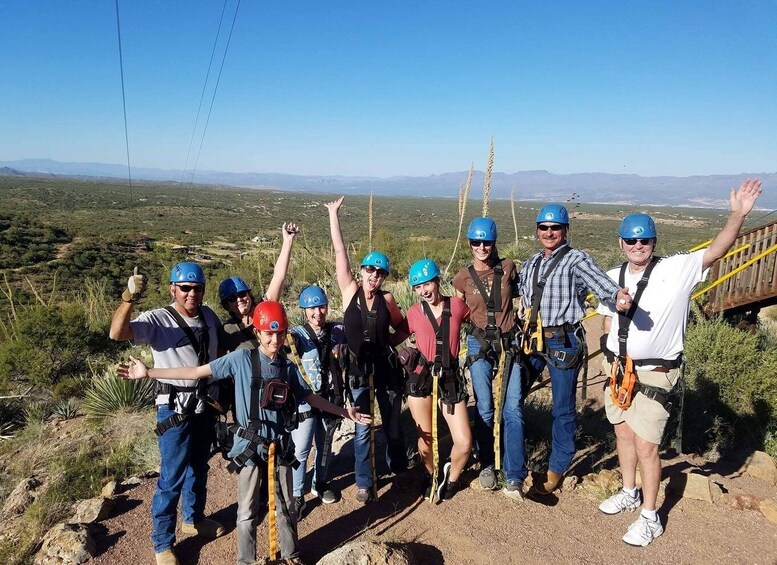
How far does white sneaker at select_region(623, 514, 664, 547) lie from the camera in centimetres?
376

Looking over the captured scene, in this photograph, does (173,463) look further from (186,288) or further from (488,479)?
(488,479)

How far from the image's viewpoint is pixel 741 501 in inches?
170

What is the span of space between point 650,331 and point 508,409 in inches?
51.2

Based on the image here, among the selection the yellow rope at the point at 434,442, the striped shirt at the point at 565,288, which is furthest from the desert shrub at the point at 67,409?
the striped shirt at the point at 565,288

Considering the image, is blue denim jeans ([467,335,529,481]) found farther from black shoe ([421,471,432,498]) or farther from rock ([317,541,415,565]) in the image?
rock ([317,541,415,565])

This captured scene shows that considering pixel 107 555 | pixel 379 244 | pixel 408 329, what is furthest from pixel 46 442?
pixel 379 244

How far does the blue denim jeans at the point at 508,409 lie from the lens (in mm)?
4234

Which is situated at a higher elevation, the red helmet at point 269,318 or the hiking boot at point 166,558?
the red helmet at point 269,318

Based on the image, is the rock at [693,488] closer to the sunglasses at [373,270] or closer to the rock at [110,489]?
the sunglasses at [373,270]

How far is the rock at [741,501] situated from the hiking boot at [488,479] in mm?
1934

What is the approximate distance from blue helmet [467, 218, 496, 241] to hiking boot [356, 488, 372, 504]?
2385mm

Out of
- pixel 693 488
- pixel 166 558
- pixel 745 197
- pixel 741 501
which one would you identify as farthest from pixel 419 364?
pixel 741 501

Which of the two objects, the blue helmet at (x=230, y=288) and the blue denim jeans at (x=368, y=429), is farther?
the blue denim jeans at (x=368, y=429)

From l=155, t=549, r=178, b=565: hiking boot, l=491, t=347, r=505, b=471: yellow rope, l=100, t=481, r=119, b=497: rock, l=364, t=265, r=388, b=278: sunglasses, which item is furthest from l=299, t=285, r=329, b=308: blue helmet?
l=100, t=481, r=119, b=497: rock
